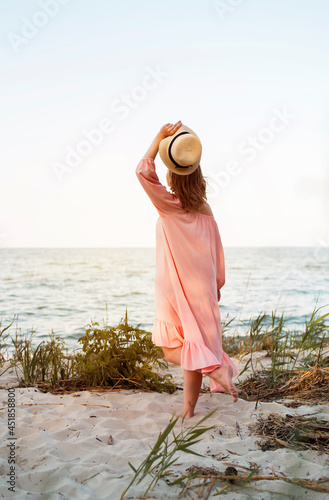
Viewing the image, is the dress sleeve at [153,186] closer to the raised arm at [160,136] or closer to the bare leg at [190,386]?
the raised arm at [160,136]

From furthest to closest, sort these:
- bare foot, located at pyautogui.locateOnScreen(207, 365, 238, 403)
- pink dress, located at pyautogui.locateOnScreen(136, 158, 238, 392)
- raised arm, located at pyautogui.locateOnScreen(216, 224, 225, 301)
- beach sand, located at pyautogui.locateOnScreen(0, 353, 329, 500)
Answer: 1. raised arm, located at pyautogui.locateOnScreen(216, 224, 225, 301)
2. pink dress, located at pyautogui.locateOnScreen(136, 158, 238, 392)
3. bare foot, located at pyautogui.locateOnScreen(207, 365, 238, 403)
4. beach sand, located at pyautogui.locateOnScreen(0, 353, 329, 500)

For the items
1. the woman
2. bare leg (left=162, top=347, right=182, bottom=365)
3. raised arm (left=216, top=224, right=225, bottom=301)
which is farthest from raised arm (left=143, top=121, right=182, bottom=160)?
bare leg (left=162, top=347, right=182, bottom=365)

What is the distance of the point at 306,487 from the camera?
1.86 m

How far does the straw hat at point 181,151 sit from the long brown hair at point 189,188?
0.17m

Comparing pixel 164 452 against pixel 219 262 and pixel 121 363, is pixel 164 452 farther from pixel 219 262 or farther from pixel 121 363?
pixel 121 363

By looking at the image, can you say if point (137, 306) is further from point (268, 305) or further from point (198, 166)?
point (198, 166)

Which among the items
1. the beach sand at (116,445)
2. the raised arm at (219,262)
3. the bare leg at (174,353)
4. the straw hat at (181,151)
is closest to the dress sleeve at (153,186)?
the straw hat at (181,151)

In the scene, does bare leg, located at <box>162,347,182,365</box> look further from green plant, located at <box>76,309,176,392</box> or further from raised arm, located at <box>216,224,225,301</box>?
green plant, located at <box>76,309,176,392</box>

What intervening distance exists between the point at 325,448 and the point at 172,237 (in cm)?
165

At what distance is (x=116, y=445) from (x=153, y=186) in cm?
167

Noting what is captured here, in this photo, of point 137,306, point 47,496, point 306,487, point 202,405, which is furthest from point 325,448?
point 137,306

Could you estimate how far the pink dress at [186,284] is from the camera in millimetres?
3074

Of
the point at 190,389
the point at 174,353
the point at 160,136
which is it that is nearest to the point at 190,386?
the point at 190,389

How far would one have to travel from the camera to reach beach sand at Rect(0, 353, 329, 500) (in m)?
1.98
